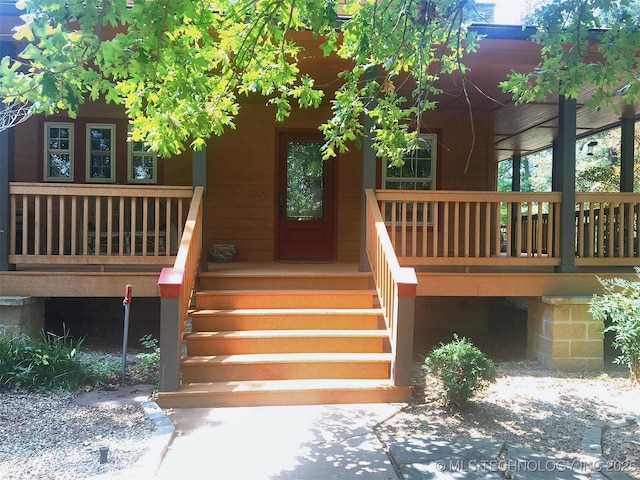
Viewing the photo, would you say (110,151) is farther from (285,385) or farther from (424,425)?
(424,425)

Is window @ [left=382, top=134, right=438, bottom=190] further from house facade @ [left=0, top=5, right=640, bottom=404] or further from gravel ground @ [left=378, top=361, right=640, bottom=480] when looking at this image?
gravel ground @ [left=378, top=361, right=640, bottom=480]

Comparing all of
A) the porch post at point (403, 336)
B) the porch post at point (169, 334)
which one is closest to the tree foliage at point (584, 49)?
the porch post at point (403, 336)

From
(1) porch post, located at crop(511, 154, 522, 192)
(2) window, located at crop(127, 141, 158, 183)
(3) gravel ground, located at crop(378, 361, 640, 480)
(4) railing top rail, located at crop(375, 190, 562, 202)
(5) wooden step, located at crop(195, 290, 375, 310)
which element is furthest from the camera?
(1) porch post, located at crop(511, 154, 522, 192)

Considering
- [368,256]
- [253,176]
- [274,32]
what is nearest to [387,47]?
[274,32]

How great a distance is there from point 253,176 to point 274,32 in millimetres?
4418

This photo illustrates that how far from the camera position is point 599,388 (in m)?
5.04

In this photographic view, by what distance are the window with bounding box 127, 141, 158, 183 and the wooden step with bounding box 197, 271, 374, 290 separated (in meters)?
3.00

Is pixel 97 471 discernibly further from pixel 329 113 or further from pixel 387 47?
pixel 329 113

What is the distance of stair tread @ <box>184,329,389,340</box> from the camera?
4.84 meters

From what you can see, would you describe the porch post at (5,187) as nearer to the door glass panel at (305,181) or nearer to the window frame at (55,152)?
the window frame at (55,152)

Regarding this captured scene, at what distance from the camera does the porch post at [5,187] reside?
5.71 meters

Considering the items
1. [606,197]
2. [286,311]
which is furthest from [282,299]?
[606,197]

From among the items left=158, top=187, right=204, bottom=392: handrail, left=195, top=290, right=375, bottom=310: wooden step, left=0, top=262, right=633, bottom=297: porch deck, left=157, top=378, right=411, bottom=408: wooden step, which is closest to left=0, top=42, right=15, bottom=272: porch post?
left=0, top=262, right=633, bottom=297: porch deck

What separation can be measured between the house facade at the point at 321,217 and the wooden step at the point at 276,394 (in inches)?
3.1
